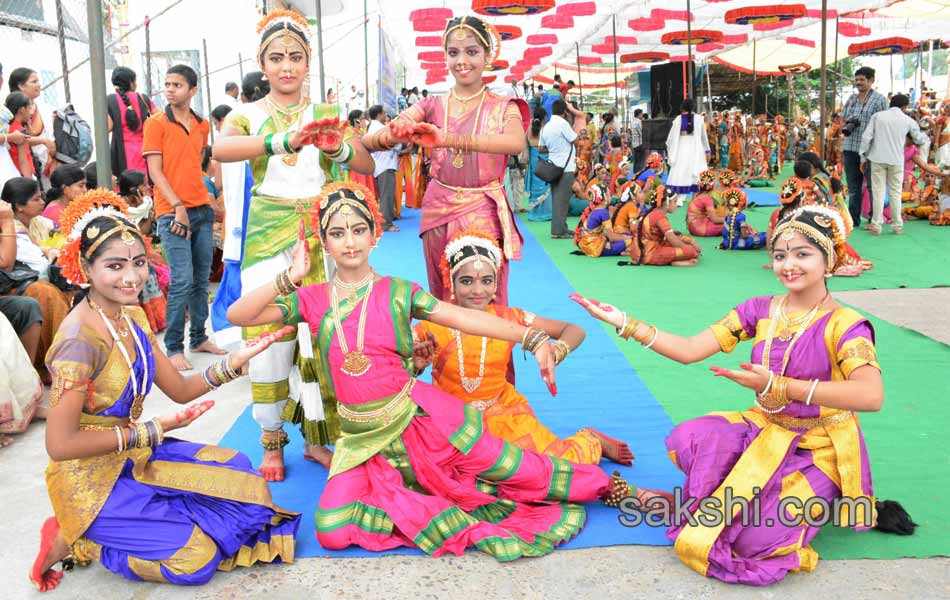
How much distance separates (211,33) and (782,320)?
1058cm

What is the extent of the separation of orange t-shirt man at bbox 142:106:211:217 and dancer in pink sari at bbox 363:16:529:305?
1.84m

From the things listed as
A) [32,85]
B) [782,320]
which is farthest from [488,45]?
[32,85]

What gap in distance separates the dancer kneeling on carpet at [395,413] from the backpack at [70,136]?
4280 mm

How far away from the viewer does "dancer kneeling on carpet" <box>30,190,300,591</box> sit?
2.46m

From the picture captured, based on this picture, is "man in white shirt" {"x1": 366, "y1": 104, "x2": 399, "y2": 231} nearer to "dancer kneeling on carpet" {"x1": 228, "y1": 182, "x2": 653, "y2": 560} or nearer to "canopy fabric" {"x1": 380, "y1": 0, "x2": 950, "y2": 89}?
"canopy fabric" {"x1": 380, "y1": 0, "x2": 950, "y2": 89}

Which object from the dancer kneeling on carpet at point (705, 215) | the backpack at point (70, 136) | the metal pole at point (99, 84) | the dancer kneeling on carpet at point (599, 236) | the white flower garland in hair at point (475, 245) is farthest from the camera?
the dancer kneeling on carpet at point (705, 215)

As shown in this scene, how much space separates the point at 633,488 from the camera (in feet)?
9.82

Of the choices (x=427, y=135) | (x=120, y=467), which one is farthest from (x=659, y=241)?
(x=120, y=467)

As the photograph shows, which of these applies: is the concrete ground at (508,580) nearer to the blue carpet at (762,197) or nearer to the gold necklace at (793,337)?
the gold necklace at (793,337)

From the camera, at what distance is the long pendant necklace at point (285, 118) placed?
10.8ft

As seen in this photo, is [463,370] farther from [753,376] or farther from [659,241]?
[659,241]

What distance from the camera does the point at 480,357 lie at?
333cm

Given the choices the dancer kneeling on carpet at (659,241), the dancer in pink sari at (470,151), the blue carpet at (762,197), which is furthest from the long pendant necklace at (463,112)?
the blue carpet at (762,197)

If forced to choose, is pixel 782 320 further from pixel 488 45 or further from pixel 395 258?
pixel 395 258
